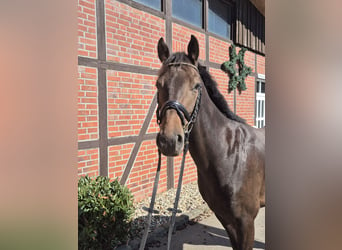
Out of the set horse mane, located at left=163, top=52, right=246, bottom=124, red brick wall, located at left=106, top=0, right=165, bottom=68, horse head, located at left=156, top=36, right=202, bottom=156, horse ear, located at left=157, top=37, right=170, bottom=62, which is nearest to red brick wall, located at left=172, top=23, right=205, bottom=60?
red brick wall, located at left=106, top=0, right=165, bottom=68

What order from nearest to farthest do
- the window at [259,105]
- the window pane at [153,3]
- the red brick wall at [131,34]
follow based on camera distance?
the red brick wall at [131,34] < the window pane at [153,3] < the window at [259,105]

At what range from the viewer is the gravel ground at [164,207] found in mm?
3072

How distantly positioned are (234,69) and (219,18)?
1166mm

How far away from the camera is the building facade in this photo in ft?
9.64

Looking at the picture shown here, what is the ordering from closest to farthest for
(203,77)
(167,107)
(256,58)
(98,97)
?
(167,107) < (203,77) < (98,97) < (256,58)

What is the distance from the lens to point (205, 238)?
298 cm

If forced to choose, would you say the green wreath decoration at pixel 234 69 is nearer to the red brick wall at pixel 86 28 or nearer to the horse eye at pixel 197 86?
the red brick wall at pixel 86 28

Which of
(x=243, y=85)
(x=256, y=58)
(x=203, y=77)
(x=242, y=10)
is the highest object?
(x=242, y=10)

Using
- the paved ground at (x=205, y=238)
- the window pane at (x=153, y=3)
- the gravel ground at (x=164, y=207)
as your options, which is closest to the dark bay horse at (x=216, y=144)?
the paved ground at (x=205, y=238)

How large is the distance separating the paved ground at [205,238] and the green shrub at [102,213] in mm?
715
